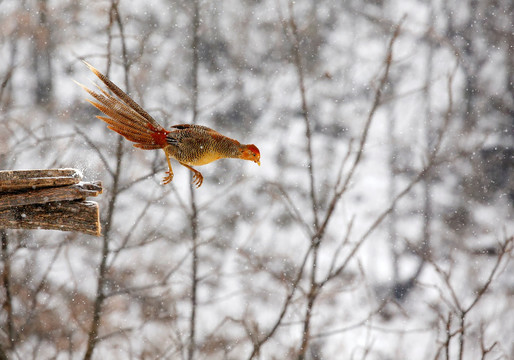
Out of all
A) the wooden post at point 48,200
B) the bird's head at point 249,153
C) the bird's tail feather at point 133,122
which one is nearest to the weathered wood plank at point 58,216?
the wooden post at point 48,200

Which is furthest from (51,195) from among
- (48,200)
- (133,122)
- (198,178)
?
(198,178)

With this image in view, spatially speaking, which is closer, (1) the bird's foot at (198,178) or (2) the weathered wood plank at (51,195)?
(2) the weathered wood plank at (51,195)

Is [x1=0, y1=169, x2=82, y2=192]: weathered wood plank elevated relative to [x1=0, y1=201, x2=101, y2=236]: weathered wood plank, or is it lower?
elevated

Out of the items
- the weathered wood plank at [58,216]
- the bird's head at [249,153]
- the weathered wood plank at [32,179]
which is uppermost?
the bird's head at [249,153]

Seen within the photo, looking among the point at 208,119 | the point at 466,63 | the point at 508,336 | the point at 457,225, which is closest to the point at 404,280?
the point at 457,225

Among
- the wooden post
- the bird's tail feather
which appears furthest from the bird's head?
the wooden post

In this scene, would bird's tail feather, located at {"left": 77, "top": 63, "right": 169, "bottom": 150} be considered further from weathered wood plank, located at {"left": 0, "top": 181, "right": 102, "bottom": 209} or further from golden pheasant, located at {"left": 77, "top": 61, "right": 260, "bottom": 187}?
weathered wood plank, located at {"left": 0, "top": 181, "right": 102, "bottom": 209}

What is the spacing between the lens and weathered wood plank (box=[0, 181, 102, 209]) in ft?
2.89

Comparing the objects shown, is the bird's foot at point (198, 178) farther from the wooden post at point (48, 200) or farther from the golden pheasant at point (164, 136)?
the wooden post at point (48, 200)

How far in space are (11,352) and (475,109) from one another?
4812 millimetres

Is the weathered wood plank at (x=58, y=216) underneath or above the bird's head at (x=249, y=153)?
underneath

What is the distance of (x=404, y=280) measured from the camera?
5.55 metres

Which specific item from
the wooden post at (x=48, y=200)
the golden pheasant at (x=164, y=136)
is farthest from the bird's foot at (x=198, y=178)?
the wooden post at (x=48, y=200)

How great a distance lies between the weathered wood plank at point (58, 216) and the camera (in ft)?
2.99
